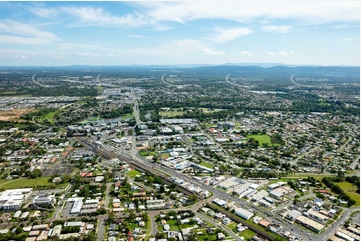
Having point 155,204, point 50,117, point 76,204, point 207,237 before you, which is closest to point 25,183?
point 76,204

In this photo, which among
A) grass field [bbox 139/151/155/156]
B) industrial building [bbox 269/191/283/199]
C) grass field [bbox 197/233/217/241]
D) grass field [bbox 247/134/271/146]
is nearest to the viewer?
grass field [bbox 197/233/217/241]

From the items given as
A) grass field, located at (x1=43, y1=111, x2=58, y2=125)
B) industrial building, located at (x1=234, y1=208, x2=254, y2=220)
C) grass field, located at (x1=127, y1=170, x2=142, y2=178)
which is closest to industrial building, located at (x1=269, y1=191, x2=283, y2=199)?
industrial building, located at (x1=234, y1=208, x2=254, y2=220)

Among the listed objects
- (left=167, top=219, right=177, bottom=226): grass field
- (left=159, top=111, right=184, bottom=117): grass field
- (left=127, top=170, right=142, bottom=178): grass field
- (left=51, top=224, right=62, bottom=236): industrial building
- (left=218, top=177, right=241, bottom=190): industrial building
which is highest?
(left=159, top=111, right=184, bottom=117): grass field

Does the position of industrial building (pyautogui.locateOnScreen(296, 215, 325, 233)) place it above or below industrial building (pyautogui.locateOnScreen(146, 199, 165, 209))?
below

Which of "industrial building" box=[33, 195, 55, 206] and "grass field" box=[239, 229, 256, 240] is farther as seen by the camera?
"industrial building" box=[33, 195, 55, 206]

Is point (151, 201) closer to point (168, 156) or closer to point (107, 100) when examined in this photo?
point (168, 156)

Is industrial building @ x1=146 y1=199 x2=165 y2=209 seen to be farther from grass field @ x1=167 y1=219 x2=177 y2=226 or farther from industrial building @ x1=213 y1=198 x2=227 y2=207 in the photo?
industrial building @ x1=213 y1=198 x2=227 y2=207

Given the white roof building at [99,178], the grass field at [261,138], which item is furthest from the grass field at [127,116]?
the white roof building at [99,178]
